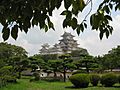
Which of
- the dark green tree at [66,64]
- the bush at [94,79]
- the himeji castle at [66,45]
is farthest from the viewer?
the himeji castle at [66,45]

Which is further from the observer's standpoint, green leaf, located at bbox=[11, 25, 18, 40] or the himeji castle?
the himeji castle

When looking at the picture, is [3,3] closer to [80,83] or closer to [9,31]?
[9,31]

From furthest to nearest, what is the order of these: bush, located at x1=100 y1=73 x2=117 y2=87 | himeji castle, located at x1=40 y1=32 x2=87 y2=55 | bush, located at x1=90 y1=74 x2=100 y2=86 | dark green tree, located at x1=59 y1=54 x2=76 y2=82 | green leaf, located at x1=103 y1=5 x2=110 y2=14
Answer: himeji castle, located at x1=40 y1=32 x2=87 y2=55 → dark green tree, located at x1=59 y1=54 x2=76 y2=82 → bush, located at x1=90 y1=74 x2=100 y2=86 → bush, located at x1=100 y1=73 x2=117 y2=87 → green leaf, located at x1=103 y1=5 x2=110 y2=14

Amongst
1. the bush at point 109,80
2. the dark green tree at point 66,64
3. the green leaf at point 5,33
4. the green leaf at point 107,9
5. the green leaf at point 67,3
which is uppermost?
the dark green tree at point 66,64

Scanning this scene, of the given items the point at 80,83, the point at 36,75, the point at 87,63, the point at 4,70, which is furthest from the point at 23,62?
the point at 80,83

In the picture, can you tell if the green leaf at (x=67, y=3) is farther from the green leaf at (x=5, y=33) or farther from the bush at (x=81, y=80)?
the bush at (x=81, y=80)

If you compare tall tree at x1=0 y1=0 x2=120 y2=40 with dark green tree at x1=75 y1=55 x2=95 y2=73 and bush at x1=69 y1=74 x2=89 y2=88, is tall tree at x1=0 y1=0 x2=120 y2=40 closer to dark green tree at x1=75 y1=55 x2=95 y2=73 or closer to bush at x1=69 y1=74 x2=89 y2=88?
bush at x1=69 y1=74 x2=89 y2=88

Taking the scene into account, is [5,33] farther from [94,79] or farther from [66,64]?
[66,64]

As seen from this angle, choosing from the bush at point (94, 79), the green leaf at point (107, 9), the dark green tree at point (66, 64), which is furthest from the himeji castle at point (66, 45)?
the green leaf at point (107, 9)

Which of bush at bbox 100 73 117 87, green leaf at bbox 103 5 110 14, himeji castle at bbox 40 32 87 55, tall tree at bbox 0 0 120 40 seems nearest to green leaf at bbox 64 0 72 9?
tall tree at bbox 0 0 120 40

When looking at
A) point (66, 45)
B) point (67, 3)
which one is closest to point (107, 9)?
point (67, 3)

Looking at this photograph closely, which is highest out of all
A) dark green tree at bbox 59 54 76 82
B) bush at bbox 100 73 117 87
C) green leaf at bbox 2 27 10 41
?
dark green tree at bbox 59 54 76 82

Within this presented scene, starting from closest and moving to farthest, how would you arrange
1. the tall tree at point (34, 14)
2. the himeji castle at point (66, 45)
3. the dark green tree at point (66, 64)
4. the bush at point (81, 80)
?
the tall tree at point (34, 14), the bush at point (81, 80), the dark green tree at point (66, 64), the himeji castle at point (66, 45)

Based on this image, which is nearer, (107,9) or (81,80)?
(107,9)
